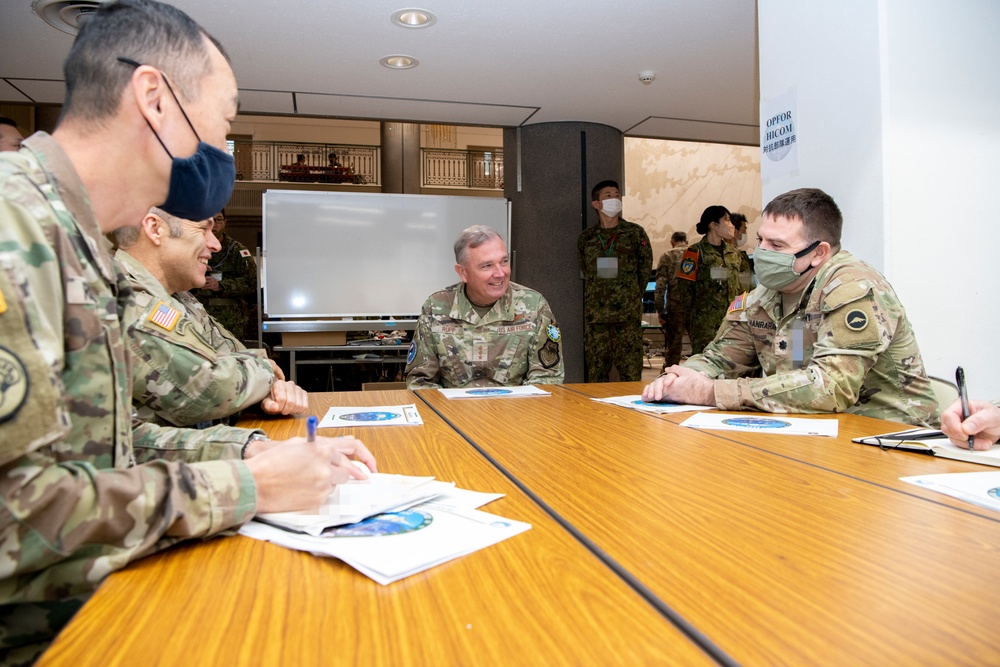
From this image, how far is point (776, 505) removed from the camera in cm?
95

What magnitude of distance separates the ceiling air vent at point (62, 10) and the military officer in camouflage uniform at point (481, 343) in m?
2.27

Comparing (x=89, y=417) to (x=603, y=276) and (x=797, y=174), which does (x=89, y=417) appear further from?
(x=603, y=276)

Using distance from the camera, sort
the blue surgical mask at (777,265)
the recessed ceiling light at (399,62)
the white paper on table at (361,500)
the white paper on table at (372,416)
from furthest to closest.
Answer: the recessed ceiling light at (399,62)
the blue surgical mask at (777,265)
the white paper on table at (372,416)
the white paper on table at (361,500)

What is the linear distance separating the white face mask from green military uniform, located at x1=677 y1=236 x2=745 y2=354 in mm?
953

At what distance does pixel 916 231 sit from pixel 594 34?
221 cm

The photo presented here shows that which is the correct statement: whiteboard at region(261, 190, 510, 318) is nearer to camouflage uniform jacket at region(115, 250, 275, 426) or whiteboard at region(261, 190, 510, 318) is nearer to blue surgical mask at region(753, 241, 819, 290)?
blue surgical mask at region(753, 241, 819, 290)

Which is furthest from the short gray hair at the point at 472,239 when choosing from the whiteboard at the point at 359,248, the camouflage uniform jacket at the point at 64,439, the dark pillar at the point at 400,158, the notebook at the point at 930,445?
the dark pillar at the point at 400,158

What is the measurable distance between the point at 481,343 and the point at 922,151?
5.65 ft

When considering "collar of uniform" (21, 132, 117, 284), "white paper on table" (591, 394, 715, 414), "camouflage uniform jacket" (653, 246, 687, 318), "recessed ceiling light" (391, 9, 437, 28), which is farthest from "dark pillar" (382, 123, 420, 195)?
"collar of uniform" (21, 132, 117, 284)

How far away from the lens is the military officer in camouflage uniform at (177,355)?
5.19 feet

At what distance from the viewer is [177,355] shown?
5.26 feet

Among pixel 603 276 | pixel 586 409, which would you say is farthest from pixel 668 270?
pixel 586 409

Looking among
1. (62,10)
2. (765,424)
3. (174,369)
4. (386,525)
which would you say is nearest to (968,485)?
(765,424)

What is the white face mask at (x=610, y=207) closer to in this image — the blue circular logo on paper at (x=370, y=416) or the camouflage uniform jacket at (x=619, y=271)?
the camouflage uniform jacket at (x=619, y=271)
